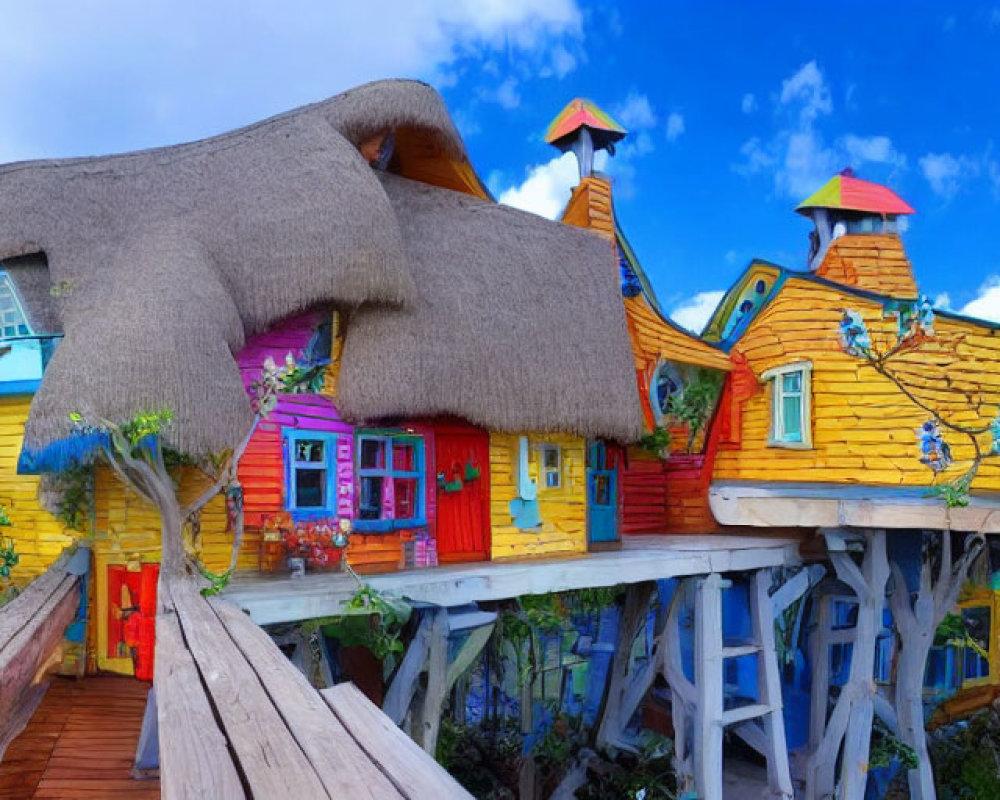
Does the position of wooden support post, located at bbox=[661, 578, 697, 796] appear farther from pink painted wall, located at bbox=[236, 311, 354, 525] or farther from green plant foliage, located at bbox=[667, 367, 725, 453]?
green plant foliage, located at bbox=[667, 367, 725, 453]

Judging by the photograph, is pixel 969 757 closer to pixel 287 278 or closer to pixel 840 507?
pixel 840 507

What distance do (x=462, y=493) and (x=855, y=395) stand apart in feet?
18.1

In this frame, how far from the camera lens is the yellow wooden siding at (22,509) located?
9.38m

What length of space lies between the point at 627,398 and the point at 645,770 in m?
4.89

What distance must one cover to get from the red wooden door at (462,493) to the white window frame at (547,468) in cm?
85

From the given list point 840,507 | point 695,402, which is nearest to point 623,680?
point 840,507

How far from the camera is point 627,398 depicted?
→ 36.4ft

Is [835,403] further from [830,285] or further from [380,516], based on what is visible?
[380,516]

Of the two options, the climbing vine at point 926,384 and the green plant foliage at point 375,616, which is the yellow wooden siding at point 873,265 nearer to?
the climbing vine at point 926,384

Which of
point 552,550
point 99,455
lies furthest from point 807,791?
point 99,455

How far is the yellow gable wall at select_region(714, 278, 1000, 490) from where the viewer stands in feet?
37.3

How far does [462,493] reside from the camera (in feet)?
34.4

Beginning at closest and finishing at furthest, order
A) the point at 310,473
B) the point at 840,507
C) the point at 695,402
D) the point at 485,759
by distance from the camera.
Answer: the point at 310,473 → the point at 840,507 → the point at 485,759 → the point at 695,402

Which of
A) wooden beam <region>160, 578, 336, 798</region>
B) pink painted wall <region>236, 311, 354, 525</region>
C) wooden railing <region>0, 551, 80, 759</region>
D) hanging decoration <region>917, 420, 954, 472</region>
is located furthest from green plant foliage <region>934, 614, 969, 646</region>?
wooden beam <region>160, 578, 336, 798</region>
